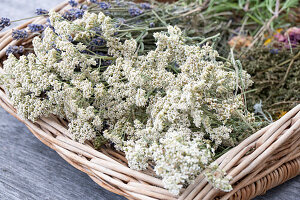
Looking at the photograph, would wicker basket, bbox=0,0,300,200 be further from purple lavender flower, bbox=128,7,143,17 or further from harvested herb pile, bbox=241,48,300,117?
purple lavender flower, bbox=128,7,143,17

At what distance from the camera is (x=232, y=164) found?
2.31ft

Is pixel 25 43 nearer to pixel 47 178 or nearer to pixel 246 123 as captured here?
pixel 47 178

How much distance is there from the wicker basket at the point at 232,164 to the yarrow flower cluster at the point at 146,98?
0.04 meters

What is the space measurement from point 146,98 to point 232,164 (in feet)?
0.84

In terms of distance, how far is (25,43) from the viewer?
1.16m

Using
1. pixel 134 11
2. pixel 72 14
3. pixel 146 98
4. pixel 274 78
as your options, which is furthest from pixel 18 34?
pixel 274 78

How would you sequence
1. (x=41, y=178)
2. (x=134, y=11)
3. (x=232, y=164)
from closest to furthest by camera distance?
(x=232, y=164)
(x=41, y=178)
(x=134, y=11)

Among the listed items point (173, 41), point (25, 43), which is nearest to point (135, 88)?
point (173, 41)

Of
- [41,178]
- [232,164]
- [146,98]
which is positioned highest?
[146,98]

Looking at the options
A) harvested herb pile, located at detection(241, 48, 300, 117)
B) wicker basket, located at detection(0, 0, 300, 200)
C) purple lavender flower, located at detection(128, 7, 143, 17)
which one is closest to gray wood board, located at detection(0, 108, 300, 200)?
wicker basket, located at detection(0, 0, 300, 200)

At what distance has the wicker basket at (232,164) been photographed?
0.71 metres

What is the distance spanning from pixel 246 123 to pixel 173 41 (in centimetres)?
29

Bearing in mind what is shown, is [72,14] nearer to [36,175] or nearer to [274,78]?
[36,175]

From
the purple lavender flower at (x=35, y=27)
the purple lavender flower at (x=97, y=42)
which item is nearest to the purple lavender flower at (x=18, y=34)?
the purple lavender flower at (x=35, y=27)
